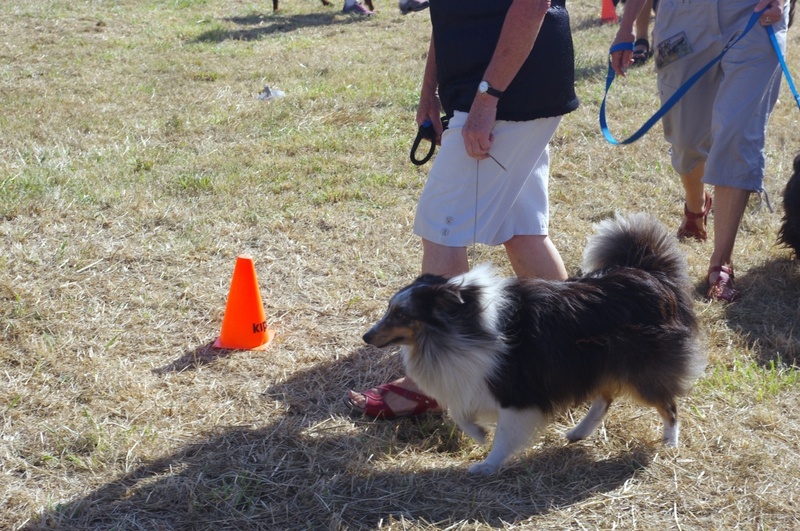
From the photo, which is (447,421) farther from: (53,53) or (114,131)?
(53,53)

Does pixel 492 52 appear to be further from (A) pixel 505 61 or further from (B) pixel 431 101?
(B) pixel 431 101

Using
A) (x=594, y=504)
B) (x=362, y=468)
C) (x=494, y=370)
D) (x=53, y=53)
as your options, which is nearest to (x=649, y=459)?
(x=594, y=504)

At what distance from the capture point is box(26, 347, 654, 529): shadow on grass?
8.77 ft

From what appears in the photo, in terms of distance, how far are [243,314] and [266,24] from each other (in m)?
8.89

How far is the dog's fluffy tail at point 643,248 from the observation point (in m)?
3.08

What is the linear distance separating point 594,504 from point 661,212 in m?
3.12

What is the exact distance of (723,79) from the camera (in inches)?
165

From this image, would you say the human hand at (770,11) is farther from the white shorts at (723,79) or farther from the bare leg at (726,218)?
the bare leg at (726,218)

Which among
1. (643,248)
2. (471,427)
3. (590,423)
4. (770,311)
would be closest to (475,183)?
(643,248)

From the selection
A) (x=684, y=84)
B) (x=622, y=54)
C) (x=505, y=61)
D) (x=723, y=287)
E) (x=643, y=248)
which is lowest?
(x=723, y=287)

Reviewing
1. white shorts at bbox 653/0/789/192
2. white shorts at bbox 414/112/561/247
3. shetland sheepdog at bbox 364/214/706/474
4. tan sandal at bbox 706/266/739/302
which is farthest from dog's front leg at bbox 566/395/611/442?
white shorts at bbox 653/0/789/192

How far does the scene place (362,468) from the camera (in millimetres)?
2949

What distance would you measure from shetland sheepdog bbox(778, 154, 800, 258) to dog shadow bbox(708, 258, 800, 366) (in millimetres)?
126

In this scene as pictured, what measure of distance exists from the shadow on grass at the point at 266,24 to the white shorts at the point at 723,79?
7133 millimetres
